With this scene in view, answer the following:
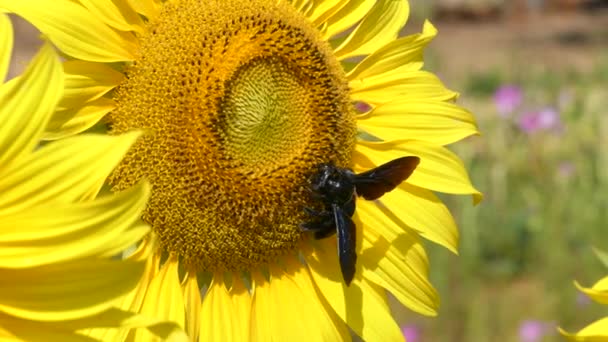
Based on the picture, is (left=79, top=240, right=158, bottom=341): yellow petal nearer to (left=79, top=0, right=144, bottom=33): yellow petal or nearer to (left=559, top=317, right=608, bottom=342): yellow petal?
(left=79, top=0, right=144, bottom=33): yellow petal

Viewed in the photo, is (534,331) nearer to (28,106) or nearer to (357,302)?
(357,302)

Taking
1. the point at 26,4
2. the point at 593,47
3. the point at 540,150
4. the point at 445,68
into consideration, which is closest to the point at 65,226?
the point at 26,4

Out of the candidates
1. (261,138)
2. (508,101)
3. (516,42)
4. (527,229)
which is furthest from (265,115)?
(516,42)

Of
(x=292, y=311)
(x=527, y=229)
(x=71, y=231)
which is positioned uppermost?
(x=71, y=231)

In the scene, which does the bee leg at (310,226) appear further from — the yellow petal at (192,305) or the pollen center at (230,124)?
the yellow petal at (192,305)

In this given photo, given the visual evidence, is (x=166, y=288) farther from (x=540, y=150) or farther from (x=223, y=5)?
(x=540, y=150)

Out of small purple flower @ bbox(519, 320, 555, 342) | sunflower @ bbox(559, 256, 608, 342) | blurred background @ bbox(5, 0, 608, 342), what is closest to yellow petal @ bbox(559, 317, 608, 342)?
sunflower @ bbox(559, 256, 608, 342)
